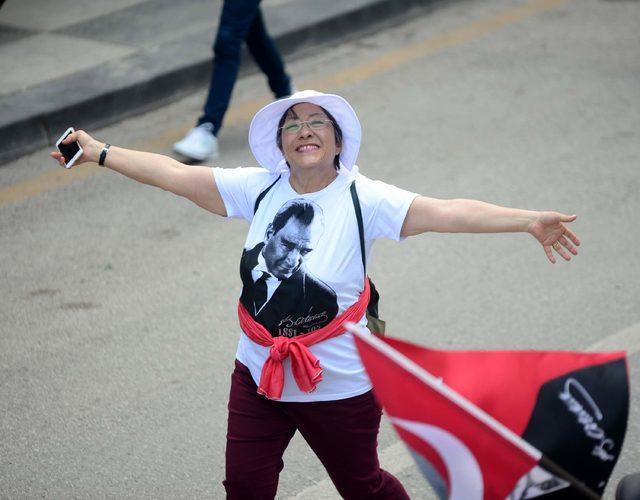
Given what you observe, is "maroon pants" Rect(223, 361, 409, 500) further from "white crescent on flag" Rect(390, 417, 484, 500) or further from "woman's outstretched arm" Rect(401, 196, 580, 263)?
"white crescent on flag" Rect(390, 417, 484, 500)

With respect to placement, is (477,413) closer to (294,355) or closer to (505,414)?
(505,414)

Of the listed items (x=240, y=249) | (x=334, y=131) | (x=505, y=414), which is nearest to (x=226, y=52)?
(x=240, y=249)

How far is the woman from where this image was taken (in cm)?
374

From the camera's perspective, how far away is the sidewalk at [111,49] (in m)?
8.51

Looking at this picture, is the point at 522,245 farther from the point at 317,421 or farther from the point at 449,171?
the point at 317,421

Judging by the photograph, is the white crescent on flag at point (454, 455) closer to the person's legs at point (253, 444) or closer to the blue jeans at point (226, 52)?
the person's legs at point (253, 444)

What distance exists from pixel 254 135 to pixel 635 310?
9.34ft

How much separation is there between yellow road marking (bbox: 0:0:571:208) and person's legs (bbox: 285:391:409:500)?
4.14m

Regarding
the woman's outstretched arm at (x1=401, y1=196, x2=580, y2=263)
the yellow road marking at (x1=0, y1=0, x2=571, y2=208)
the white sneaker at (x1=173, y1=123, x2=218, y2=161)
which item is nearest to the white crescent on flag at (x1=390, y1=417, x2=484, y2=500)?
the woman's outstretched arm at (x1=401, y1=196, x2=580, y2=263)

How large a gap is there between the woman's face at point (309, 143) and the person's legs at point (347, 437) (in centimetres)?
75

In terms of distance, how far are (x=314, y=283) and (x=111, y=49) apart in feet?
21.2

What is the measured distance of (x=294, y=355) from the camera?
12.2ft

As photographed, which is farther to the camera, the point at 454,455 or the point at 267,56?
the point at 267,56

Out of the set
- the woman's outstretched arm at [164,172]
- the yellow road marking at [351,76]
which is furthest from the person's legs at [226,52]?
the woman's outstretched arm at [164,172]
